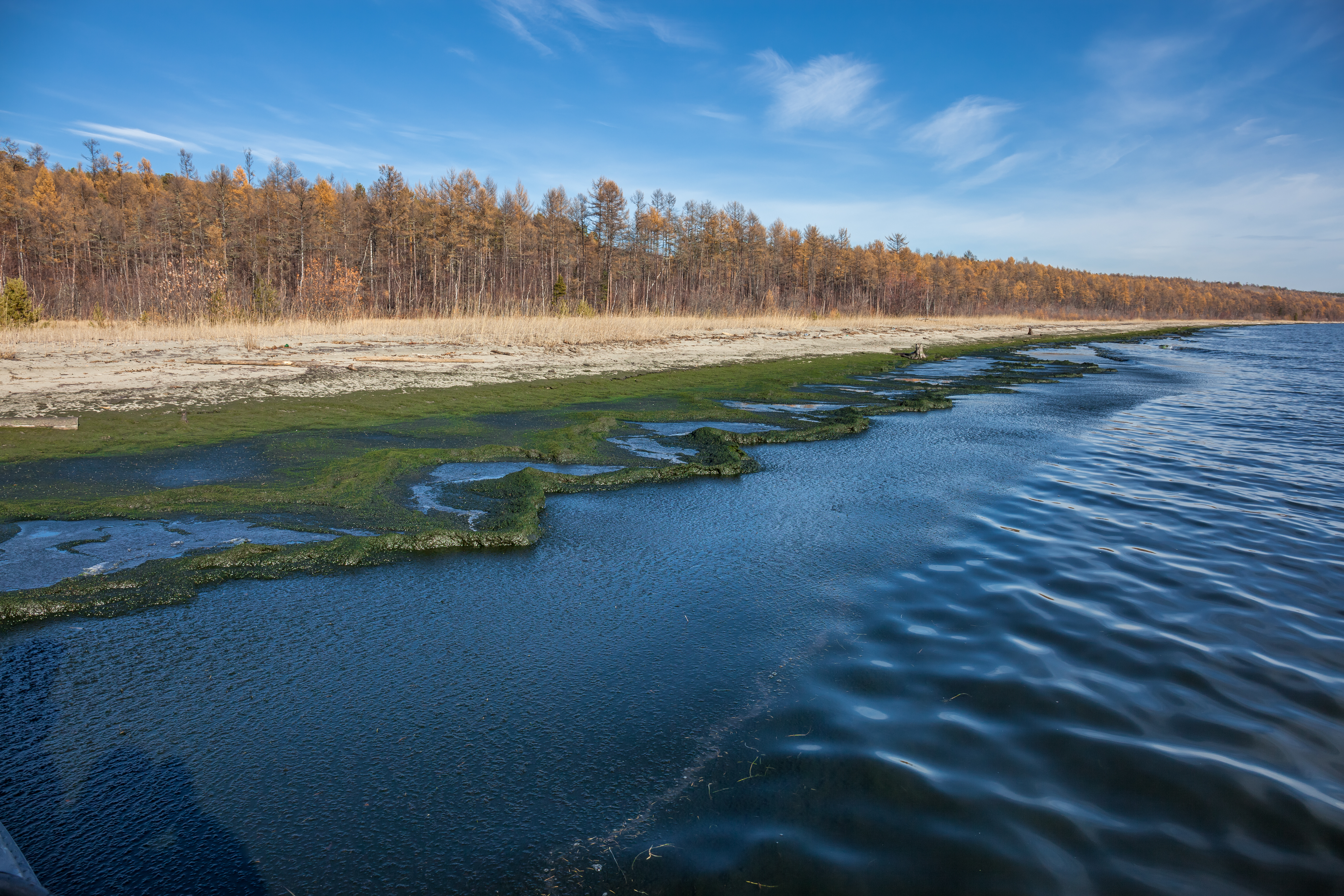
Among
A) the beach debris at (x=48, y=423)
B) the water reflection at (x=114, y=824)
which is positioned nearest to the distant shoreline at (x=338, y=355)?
the beach debris at (x=48, y=423)

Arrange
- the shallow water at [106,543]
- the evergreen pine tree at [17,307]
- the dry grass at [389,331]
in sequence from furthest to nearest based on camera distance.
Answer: the evergreen pine tree at [17,307] < the dry grass at [389,331] < the shallow water at [106,543]

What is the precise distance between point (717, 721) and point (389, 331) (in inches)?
762

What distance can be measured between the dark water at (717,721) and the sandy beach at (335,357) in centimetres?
775

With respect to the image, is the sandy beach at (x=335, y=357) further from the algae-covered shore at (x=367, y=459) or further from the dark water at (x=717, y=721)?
the dark water at (x=717, y=721)

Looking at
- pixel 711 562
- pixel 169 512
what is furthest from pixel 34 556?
pixel 711 562

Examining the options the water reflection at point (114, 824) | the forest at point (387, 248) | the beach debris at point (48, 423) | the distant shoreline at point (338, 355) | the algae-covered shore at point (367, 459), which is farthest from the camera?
the forest at point (387, 248)

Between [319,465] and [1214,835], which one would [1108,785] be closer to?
[1214,835]

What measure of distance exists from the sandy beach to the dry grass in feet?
0.21

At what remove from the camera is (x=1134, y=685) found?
3.21 metres

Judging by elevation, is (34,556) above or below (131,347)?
below

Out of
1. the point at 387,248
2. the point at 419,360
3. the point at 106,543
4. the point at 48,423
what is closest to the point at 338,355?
the point at 419,360

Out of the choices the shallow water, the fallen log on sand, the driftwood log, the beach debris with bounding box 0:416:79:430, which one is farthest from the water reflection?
the driftwood log

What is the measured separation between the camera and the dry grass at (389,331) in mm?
15602

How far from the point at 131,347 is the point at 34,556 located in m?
13.0
